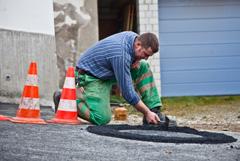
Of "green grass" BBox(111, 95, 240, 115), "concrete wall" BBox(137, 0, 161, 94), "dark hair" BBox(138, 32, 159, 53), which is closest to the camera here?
"dark hair" BBox(138, 32, 159, 53)

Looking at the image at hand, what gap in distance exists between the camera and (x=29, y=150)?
3971 millimetres

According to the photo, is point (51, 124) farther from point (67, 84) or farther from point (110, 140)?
point (110, 140)

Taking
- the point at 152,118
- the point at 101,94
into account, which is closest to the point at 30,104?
the point at 101,94

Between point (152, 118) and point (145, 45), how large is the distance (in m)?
0.63

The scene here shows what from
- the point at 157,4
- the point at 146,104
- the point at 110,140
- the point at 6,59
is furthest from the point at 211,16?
the point at 110,140

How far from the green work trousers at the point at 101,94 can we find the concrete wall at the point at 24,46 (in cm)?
284

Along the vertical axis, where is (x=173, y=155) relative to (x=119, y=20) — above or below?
below

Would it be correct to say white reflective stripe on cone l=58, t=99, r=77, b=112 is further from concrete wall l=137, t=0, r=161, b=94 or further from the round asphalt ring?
concrete wall l=137, t=0, r=161, b=94

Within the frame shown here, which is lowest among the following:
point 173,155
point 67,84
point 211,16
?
point 173,155

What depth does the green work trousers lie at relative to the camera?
5.67 m

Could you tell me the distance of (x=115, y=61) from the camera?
17.5 feet

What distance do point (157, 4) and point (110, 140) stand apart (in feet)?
28.5

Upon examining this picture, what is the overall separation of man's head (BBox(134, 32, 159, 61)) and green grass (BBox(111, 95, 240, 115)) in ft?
15.3

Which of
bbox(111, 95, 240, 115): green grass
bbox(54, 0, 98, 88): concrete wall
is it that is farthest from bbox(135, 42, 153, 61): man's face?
bbox(54, 0, 98, 88): concrete wall
